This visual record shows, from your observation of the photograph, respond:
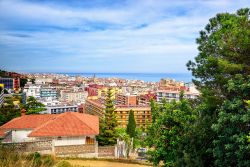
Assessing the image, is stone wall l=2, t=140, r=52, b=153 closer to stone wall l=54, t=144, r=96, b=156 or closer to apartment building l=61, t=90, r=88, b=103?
stone wall l=54, t=144, r=96, b=156

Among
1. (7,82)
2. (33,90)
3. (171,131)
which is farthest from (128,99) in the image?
(171,131)

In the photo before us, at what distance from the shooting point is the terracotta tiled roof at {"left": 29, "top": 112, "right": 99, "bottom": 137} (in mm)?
15062

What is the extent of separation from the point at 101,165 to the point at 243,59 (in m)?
7.50

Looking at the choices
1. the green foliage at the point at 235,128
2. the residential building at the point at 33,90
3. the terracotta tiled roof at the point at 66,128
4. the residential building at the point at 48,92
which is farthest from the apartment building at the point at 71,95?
the green foliage at the point at 235,128

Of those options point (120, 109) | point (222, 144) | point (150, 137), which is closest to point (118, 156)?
point (150, 137)

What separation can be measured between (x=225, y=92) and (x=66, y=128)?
8.84 meters

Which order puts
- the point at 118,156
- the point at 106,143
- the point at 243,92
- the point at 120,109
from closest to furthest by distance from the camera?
1. the point at 243,92
2. the point at 118,156
3. the point at 106,143
4. the point at 120,109

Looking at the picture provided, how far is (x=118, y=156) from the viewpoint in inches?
597

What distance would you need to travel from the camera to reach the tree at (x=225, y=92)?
7211 mm

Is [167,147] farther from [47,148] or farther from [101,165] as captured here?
[47,148]

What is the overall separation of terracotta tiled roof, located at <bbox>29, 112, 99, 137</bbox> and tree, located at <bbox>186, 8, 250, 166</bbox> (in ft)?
20.4

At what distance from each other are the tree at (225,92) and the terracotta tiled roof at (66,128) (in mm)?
6219

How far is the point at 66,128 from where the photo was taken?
15.6 meters

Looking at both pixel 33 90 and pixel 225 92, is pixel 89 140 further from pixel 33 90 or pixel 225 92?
pixel 33 90
